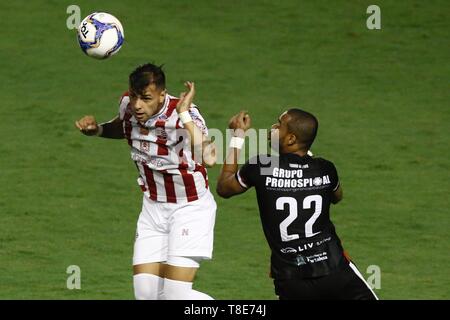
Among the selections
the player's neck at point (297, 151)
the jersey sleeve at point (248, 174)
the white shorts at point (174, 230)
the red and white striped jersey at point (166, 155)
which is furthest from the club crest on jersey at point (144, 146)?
the player's neck at point (297, 151)

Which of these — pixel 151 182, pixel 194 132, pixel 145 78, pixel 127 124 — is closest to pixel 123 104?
pixel 127 124

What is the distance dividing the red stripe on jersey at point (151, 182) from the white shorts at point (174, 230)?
59 millimetres

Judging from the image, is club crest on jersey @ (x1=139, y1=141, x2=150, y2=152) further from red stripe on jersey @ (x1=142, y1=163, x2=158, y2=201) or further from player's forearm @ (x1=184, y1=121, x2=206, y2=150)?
player's forearm @ (x1=184, y1=121, x2=206, y2=150)

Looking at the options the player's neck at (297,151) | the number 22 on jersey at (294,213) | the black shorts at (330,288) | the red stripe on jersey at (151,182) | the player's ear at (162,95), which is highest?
the player's ear at (162,95)

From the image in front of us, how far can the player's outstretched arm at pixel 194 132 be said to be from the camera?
1008 centimetres

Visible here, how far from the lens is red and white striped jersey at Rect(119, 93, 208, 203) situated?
34.7 ft

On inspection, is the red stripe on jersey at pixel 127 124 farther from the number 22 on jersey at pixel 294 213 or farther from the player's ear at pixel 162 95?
the number 22 on jersey at pixel 294 213

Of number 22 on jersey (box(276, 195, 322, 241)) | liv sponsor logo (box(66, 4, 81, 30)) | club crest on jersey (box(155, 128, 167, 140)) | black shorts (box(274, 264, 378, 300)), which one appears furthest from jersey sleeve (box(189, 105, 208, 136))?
liv sponsor logo (box(66, 4, 81, 30))

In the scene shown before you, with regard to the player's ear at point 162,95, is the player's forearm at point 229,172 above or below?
below

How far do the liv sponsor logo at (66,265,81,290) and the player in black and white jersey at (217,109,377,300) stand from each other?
3.68 metres

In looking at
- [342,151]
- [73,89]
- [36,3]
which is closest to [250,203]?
[342,151]

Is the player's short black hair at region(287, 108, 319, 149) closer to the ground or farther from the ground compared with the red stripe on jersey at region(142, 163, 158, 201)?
farther from the ground

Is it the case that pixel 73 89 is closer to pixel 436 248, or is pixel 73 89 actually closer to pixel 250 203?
pixel 250 203
